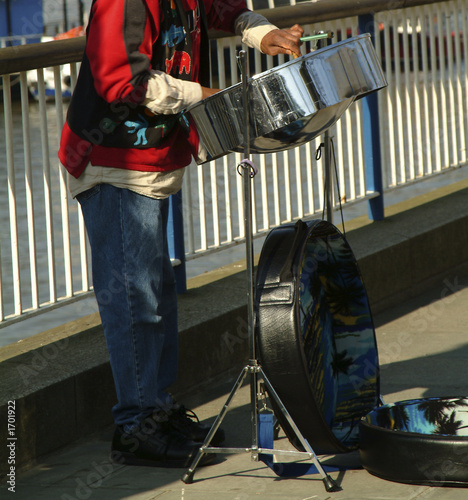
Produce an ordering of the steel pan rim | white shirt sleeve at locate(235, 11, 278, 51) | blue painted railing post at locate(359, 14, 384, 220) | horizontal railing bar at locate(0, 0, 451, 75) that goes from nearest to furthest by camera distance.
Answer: the steel pan rim, white shirt sleeve at locate(235, 11, 278, 51), horizontal railing bar at locate(0, 0, 451, 75), blue painted railing post at locate(359, 14, 384, 220)

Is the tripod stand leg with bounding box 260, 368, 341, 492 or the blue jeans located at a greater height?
the blue jeans

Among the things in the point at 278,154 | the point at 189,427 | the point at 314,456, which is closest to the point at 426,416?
the point at 314,456

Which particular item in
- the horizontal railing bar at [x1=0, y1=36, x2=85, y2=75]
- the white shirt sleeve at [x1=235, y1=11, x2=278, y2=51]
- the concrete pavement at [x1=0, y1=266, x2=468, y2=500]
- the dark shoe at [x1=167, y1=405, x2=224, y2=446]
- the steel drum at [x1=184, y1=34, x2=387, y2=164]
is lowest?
the concrete pavement at [x1=0, y1=266, x2=468, y2=500]

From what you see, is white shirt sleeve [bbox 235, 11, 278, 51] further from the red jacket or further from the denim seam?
the denim seam

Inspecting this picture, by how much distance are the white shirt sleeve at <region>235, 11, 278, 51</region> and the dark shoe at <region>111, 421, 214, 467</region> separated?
1284mm

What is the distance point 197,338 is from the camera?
3.83m

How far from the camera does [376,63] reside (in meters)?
2.82

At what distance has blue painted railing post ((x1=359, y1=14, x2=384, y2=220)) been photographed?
501 centimetres

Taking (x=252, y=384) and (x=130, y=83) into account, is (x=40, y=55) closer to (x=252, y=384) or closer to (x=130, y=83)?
(x=130, y=83)

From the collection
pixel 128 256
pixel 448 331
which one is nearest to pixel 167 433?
pixel 128 256

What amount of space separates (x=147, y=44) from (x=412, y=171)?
2933mm

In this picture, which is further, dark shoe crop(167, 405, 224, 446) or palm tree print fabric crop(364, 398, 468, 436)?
dark shoe crop(167, 405, 224, 446)

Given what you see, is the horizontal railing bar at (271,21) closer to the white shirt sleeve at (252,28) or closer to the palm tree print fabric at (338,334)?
the white shirt sleeve at (252,28)

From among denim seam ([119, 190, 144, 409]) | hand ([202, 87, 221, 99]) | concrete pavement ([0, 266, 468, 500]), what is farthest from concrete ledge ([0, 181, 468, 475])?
hand ([202, 87, 221, 99])
